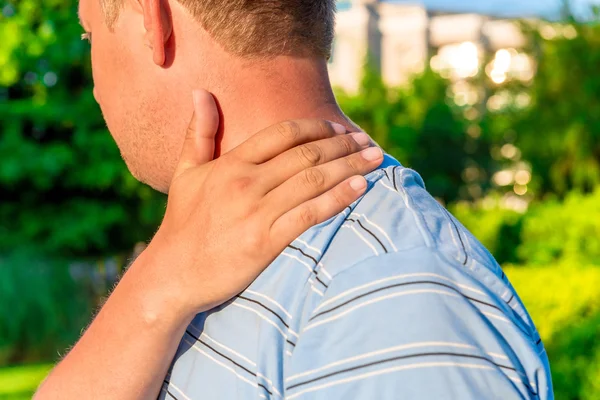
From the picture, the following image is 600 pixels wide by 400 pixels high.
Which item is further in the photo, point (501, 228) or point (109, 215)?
point (109, 215)

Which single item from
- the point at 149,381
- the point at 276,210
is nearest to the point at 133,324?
the point at 149,381

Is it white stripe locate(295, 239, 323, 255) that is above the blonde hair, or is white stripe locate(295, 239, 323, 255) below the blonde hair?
below

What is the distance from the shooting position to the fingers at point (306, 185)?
1388mm

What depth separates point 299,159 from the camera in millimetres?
1415

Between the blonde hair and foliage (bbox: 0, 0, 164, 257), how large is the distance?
1440 centimetres

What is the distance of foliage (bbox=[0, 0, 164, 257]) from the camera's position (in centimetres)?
1552

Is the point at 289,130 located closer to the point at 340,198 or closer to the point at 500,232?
the point at 340,198

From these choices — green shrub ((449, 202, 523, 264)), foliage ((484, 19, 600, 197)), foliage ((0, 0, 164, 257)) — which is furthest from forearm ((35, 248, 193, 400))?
foliage ((0, 0, 164, 257))

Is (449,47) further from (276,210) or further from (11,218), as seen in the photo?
(276,210)

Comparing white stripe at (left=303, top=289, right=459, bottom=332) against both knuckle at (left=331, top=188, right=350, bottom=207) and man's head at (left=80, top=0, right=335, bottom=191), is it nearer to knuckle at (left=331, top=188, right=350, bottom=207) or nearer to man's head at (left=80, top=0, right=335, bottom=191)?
knuckle at (left=331, top=188, right=350, bottom=207)

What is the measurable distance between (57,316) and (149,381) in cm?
1182

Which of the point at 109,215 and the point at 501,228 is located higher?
the point at 501,228

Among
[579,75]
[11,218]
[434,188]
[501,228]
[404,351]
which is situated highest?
[404,351]

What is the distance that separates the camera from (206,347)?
146 centimetres
